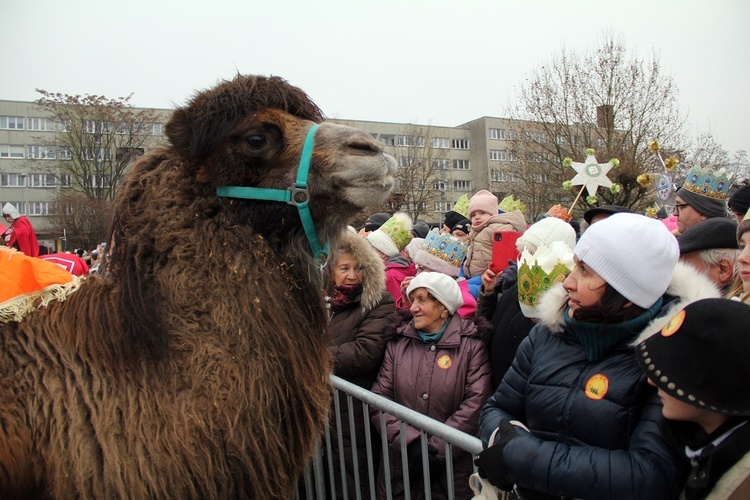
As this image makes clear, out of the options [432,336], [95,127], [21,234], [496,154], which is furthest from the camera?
[496,154]

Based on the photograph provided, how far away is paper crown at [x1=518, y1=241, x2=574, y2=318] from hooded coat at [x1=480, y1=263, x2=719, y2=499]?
0.84m

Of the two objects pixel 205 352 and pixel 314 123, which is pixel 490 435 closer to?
pixel 205 352

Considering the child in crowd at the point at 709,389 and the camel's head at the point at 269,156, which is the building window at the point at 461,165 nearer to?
the camel's head at the point at 269,156

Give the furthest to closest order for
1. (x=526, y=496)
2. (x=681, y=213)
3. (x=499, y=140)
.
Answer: (x=499, y=140) < (x=681, y=213) < (x=526, y=496)

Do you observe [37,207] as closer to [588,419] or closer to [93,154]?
[93,154]

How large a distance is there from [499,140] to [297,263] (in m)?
72.4

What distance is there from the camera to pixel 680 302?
2023 millimetres

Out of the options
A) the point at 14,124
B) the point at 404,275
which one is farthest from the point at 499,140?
the point at 404,275

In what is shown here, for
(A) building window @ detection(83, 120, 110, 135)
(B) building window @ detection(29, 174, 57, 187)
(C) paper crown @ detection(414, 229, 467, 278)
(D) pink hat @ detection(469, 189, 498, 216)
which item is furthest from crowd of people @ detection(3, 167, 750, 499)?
(B) building window @ detection(29, 174, 57, 187)

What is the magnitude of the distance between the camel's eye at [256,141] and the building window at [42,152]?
1618 inches

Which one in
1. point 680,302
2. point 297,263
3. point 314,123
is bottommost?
point 680,302

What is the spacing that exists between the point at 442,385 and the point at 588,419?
1.68 metres

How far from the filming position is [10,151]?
44812 millimetres

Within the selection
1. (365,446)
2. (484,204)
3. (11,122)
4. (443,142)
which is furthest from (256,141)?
Answer: (443,142)
